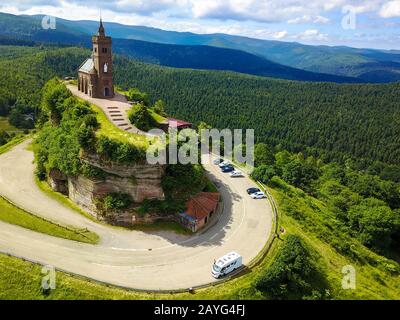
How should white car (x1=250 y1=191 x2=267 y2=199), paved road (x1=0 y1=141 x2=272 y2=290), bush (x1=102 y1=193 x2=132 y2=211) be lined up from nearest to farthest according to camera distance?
paved road (x1=0 y1=141 x2=272 y2=290) < bush (x1=102 y1=193 x2=132 y2=211) < white car (x1=250 y1=191 x2=267 y2=199)

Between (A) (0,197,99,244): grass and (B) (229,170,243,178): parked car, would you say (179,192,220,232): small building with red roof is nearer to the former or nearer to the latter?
(A) (0,197,99,244): grass

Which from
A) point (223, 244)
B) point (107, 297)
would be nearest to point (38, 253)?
point (107, 297)

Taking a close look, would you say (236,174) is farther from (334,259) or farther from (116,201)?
(116,201)

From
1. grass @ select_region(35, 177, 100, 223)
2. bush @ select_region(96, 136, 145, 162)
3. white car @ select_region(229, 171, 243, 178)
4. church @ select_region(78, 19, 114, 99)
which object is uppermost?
church @ select_region(78, 19, 114, 99)

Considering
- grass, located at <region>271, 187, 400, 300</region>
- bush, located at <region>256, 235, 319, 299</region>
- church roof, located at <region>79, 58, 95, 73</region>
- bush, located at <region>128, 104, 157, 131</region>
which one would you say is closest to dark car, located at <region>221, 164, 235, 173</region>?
grass, located at <region>271, 187, 400, 300</region>

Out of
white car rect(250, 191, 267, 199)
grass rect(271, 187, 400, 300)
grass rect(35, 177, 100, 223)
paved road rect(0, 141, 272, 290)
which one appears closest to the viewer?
paved road rect(0, 141, 272, 290)

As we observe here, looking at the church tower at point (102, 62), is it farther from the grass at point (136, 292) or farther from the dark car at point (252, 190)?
the grass at point (136, 292)
